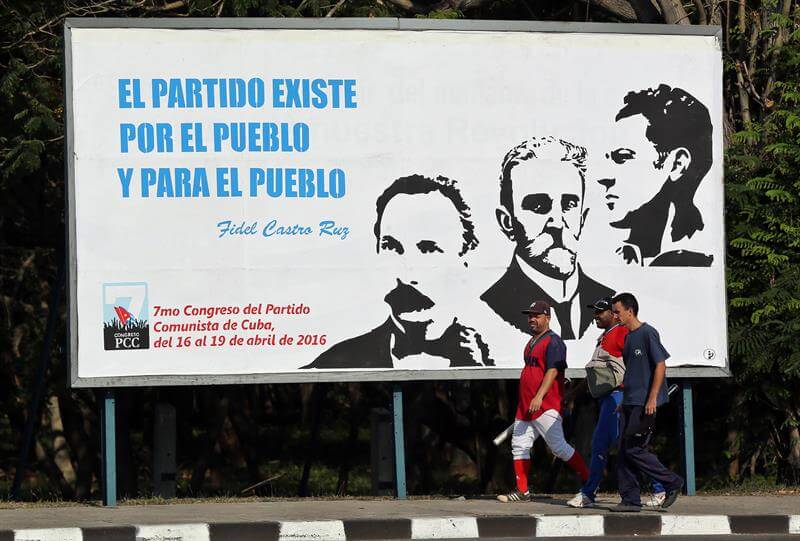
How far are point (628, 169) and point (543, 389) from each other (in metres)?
2.30

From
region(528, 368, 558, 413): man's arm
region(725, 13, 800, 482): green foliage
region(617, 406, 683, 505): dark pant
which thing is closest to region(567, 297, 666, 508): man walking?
region(617, 406, 683, 505): dark pant

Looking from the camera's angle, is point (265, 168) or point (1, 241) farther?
point (1, 241)

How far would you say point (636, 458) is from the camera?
1016 centimetres

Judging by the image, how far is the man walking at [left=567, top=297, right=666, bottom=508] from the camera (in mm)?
10578

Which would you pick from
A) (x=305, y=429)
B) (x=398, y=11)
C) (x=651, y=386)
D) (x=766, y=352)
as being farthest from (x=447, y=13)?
(x=305, y=429)

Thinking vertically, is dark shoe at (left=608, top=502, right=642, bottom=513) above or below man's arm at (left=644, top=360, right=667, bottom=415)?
below

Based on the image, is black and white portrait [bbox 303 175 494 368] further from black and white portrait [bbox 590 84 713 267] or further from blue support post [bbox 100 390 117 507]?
blue support post [bbox 100 390 117 507]

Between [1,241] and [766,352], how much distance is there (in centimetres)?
1220

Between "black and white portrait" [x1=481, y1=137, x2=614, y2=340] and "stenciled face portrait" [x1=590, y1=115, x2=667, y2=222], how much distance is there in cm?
23

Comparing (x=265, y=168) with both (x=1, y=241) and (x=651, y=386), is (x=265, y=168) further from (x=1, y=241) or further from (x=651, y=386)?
(x=1, y=241)

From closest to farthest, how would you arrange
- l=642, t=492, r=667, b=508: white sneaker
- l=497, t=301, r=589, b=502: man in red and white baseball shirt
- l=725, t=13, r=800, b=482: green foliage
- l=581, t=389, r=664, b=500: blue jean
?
l=642, t=492, r=667, b=508: white sneaker → l=581, t=389, r=664, b=500: blue jean → l=497, t=301, r=589, b=502: man in red and white baseball shirt → l=725, t=13, r=800, b=482: green foliage

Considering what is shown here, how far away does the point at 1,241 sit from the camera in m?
20.8

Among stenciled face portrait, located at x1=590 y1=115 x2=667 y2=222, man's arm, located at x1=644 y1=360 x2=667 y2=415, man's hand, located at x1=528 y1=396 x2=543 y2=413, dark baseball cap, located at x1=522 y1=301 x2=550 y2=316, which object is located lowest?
man's hand, located at x1=528 y1=396 x2=543 y2=413

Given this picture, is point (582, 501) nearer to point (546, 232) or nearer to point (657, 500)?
point (657, 500)
